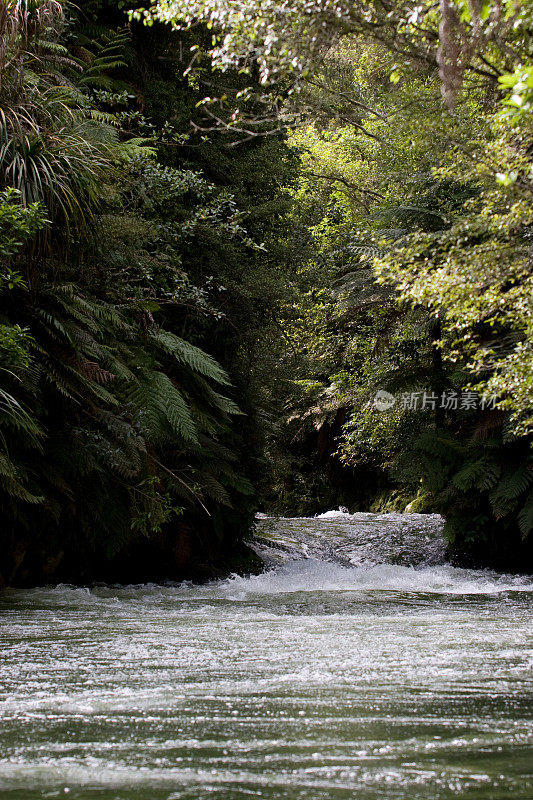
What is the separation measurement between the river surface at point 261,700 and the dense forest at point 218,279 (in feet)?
4.57

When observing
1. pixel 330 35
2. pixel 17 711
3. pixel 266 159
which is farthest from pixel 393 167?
pixel 17 711

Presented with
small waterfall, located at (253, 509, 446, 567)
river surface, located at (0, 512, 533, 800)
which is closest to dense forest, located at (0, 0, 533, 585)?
small waterfall, located at (253, 509, 446, 567)

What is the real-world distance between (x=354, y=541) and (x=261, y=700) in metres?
9.12

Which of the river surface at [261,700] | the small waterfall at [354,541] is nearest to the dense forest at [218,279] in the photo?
the small waterfall at [354,541]

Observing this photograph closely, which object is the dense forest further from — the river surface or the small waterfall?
the river surface

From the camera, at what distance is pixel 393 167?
599 inches

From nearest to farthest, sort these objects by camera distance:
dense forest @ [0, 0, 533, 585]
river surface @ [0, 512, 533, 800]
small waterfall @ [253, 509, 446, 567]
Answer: river surface @ [0, 512, 533, 800], dense forest @ [0, 0, 533, 585], small waterfall @ [253, 509, 446, 567]

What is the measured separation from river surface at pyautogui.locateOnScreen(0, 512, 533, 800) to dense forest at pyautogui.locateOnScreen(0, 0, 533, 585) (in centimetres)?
139

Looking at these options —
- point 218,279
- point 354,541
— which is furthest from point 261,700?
point 354,541

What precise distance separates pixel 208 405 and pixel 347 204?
1226 cm

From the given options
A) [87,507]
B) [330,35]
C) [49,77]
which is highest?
[49,77]

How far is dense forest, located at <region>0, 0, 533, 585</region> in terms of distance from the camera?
221 inches

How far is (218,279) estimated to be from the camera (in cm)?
927

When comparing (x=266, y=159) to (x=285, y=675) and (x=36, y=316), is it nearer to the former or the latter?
(x=36, y=316)
